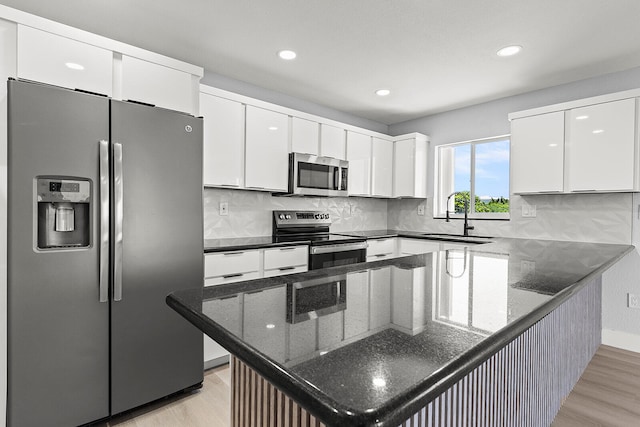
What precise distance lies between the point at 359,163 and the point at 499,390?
123 inches

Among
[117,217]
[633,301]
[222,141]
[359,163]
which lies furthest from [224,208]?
[633,301]

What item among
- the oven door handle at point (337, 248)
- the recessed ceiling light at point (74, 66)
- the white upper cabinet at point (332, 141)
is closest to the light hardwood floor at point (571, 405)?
the oven door handle at point (337, 248)

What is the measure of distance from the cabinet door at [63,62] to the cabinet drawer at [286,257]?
5.15ft

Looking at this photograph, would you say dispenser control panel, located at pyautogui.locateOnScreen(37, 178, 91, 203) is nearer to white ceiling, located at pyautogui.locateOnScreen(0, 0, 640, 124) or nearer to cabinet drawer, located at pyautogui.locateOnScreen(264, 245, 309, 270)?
white ceiling, located at pyautogui.locateOnScreen(0, 0, 640, 124)

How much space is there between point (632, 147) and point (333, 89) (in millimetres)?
2586

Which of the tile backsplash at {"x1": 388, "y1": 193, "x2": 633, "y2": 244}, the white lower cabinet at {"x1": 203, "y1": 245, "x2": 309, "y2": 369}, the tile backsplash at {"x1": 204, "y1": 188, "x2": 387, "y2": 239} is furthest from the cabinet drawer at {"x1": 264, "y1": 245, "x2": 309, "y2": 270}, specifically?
the tile backsplash at {"x1": 388, "y1": 193, "x2": 633, "y2": 244}

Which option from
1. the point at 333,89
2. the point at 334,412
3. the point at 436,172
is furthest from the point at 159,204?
the point at 436,172

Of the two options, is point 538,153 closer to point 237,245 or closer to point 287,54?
point 287,54

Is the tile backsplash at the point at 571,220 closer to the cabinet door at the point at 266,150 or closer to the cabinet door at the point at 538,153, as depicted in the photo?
the cabinet door at the point at 538,153

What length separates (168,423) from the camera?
6.12 ft

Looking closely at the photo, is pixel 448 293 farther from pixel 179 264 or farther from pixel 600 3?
pixel 600 3

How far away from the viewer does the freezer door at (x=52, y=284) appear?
1603 mm

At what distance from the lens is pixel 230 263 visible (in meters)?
2.50

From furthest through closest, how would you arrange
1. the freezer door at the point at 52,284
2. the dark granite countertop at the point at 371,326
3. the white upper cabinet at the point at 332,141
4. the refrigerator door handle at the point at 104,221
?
the white upper cabinet at the point at 332,141 < the refrigerator door handle at the point at 104,221 < the freezer door at the point at 52,284 < the dark granite countertop at the point at 371,326
